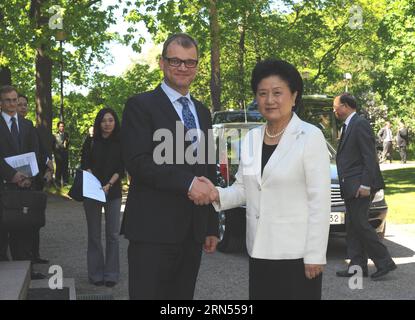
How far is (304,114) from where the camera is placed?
67.8 feet

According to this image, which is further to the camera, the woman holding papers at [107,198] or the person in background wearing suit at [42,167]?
the person in background wearing suit at [42,167]

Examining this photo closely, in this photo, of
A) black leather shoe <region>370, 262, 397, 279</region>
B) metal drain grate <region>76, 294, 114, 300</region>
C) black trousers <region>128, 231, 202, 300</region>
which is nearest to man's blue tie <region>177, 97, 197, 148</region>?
black trousers <region>128, 231, 202, 300</region>

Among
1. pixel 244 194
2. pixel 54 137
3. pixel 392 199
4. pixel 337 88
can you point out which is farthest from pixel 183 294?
pixel 337 88

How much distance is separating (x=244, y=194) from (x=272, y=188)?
34cm

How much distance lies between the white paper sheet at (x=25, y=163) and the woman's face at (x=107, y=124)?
2.71 ft

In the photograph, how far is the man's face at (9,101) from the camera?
7992 millimetres

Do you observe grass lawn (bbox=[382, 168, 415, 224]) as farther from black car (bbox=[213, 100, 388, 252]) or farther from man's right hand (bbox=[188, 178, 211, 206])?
man's right hand (bbox=[188, 178, 211, 206])

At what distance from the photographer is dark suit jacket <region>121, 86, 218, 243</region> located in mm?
3963

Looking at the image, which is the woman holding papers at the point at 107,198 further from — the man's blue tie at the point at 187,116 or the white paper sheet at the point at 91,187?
the man's blue tie at the point at 187,116

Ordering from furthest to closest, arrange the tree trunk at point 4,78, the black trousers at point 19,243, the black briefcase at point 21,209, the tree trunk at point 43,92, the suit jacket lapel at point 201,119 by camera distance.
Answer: the tree trunk at point 43,92 < the tree trunk at point 4,78 < the black trousers at point 19,243 < the black briefcase at point 21,209 < the suit jacket lapel at point 201,119

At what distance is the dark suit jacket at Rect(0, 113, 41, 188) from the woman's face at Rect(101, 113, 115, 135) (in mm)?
805

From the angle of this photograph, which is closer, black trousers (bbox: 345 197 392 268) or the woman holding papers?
the woman holding papers

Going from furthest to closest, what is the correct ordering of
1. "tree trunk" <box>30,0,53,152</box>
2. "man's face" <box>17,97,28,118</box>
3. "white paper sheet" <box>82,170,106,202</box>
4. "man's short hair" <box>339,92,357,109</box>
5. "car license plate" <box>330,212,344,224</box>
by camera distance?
"tree trunk" <box>30,0,53,152</box>
"car license plate" <box>330,212,344,224</box>
"man's face" <box>17,97,28,118</box>
"man's short hair" <box>339,92,357,109</box>
"white paper sheet" <box>82,170,106,202</box>

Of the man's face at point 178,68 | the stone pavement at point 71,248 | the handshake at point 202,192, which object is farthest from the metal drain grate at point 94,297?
the man's face at point 178,68
